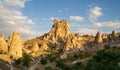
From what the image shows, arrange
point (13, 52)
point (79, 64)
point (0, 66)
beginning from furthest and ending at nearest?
point (13, 52) < point (0, 66) < point (79, 64)

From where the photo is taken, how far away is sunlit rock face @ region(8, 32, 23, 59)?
436 feet

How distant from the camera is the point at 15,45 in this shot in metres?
136

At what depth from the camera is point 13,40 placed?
13838cm

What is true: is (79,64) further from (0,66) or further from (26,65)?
(26,65)

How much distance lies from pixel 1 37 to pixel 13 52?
22370mm

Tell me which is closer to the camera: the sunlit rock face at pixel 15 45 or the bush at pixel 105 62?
the bush at pixel 105 62

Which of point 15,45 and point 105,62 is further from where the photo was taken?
point 15,45

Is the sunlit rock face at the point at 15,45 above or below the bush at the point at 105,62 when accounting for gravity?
above

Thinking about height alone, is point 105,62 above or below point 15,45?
below

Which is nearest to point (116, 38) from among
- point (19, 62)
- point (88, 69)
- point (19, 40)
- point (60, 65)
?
point (19, 40)

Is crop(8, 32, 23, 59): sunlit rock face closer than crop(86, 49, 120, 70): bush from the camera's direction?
No

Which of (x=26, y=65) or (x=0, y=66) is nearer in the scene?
(x=0, y=66)

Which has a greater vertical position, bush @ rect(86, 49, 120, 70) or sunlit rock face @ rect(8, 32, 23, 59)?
sunlit rock face @ rect(8, 32, 23, 59)

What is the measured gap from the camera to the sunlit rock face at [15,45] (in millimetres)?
132875
